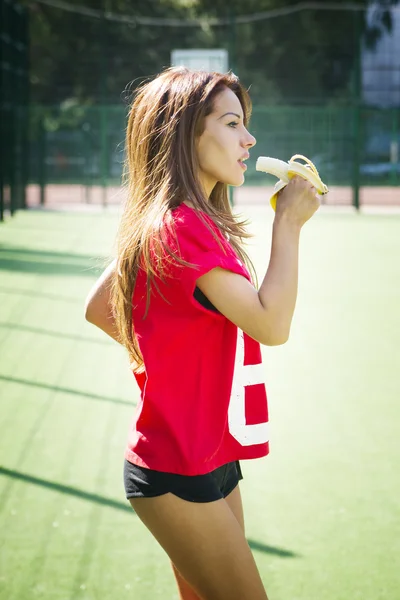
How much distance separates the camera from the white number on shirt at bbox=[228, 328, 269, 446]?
2.23 metres

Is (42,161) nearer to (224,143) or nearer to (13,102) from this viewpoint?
(13,102)

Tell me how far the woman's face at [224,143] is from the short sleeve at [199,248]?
6.6 inches

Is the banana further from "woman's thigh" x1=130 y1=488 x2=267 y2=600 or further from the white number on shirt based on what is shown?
"woman's thigh" x1=130 y1=488 x2=267 y2=600

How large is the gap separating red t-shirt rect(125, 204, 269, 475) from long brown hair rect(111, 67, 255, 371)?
48 mm

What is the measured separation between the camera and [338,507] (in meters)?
4.43

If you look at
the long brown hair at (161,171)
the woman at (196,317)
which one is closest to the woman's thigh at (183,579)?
the woman at (196,317)

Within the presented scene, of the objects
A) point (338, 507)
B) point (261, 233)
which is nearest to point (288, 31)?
point (261, 233)

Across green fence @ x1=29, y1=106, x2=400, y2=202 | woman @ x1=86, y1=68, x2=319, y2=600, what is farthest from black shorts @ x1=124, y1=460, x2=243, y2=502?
green fence @ x1=29, y1=106, x2=400, y2=202

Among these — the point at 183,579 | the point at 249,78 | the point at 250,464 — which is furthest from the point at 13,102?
the point at 183,579

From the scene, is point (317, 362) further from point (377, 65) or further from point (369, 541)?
point (377, 65)

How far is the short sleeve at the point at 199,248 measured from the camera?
205 centimetres

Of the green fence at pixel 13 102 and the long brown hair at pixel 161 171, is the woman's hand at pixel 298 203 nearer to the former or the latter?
the long brown hair at pixel 161 171

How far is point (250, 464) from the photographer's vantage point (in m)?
5.14

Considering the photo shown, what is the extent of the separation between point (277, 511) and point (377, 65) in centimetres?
3772
